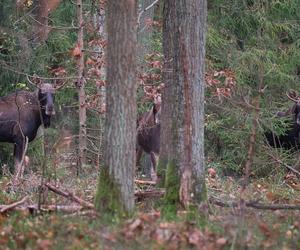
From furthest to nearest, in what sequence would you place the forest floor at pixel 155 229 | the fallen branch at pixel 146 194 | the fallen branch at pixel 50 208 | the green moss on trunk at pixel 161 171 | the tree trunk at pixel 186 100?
the green moss on trunk at pixel 161 171 < the fallen branch at pixel 146 194 < the tree trunk at pixel 186 100 < the fallen branch at pixel 50 208 < the forest floor at pixel 155 229

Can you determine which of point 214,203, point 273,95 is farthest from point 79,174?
point 273,95

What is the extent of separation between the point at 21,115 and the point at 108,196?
9.09m

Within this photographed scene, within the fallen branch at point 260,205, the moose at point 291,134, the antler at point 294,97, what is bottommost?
the fallen branch at point 260,205

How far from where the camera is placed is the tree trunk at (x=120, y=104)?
989 cm

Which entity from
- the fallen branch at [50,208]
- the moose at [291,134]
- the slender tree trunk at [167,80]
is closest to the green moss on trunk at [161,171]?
the slender tree trunk at [167,80]

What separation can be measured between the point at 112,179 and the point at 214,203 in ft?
7.67

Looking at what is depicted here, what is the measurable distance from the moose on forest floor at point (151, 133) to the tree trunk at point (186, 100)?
6.18 m

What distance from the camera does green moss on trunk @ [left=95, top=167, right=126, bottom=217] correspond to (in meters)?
10.1

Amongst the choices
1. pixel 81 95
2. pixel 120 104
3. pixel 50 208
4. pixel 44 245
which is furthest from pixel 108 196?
pixel 81 95

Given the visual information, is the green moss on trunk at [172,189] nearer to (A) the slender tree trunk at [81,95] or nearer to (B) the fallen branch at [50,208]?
(B) the fallen branch at [50,208]

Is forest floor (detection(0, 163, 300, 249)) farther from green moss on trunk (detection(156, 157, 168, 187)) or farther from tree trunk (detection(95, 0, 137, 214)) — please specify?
green moss on trunk (detection(156, 157, 168, 187))

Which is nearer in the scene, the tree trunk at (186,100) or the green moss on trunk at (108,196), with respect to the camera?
the green moss on trunk at (108,196)

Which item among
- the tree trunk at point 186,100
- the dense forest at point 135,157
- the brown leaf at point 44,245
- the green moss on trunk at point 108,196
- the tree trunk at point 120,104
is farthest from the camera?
the tree trunk at point 186,100

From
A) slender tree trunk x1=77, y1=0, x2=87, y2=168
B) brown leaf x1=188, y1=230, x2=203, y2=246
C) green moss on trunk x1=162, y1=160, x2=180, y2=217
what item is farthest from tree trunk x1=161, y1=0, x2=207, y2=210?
slender tree trunk x1=77, y1=0, x2=87, y2=168
